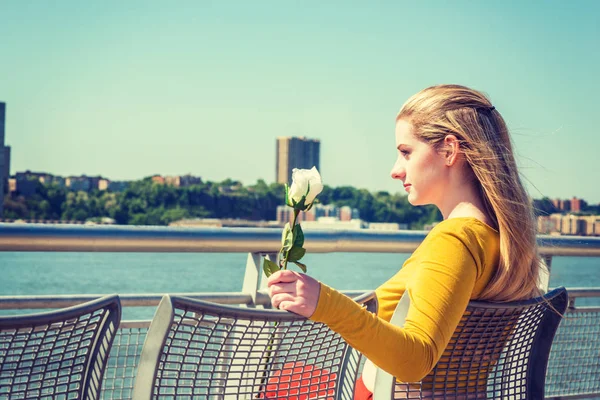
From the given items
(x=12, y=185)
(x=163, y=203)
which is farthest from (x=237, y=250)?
(x=12, y=185)

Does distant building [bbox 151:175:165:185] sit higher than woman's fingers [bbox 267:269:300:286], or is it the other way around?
distant building [bbox 151:175:165:185]

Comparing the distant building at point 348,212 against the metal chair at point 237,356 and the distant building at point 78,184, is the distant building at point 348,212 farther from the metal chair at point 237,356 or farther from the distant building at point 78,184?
the metal chair at point 237,356

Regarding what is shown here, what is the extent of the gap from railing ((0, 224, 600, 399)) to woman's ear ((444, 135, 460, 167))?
319 millimetres

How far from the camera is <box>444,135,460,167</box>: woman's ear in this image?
1955 mm

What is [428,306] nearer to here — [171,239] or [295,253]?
[295,253]

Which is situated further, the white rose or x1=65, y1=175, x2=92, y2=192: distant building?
x1=65, y1=175, x2=92, y2=192: distant building

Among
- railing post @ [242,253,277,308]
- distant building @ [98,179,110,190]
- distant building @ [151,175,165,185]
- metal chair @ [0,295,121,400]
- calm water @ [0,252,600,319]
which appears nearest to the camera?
metal chair @ [0,295,121,400]

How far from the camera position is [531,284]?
6.09ft

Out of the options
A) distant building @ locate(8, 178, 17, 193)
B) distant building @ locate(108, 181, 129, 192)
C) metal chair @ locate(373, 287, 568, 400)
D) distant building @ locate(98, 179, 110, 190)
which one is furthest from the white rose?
distant building @ locate(98, 179, 110, 190)

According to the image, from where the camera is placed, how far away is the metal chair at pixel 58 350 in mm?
1249

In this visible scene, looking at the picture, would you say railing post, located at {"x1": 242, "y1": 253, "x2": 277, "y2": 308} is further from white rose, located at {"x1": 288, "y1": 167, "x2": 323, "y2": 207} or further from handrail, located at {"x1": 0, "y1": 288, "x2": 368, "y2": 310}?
white rose, located at {"x1": 288, "y1": 167, "x2": 323, "y2": 207}

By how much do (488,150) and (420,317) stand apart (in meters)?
0.54

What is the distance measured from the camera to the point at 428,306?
62.7 inches

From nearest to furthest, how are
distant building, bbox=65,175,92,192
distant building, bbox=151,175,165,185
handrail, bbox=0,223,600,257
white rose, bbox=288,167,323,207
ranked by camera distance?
white rose, bbox=288,167,323,207
handrail, bbox=0,223,600,257
distant building, bbox=65,175,92,192
distant building, bbox=151,175,165,185
